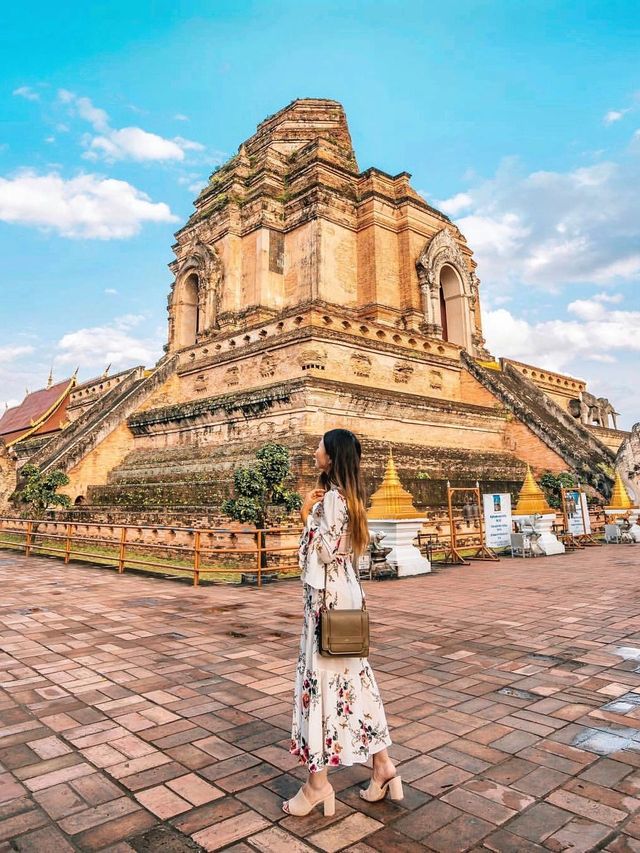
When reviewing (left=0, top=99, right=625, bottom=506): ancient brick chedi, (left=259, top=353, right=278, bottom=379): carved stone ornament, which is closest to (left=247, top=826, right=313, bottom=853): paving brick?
(left=0, top=99, right=625, bottom=506): ancient brick chedi

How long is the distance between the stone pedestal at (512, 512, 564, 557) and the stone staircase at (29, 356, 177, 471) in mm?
13038

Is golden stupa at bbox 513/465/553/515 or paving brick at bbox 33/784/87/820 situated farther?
golden stupa at bbox 513/465/553/515

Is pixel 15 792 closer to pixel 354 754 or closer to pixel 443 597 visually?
pixel 354 754

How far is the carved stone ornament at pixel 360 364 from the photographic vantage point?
1639cm

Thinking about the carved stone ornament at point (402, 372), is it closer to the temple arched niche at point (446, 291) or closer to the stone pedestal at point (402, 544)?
the temple arched niche at point (446, 291)

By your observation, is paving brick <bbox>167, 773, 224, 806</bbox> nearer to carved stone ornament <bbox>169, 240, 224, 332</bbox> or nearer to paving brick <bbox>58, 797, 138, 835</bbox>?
paving brick <bbox>58, 797, 138, 835</bbox>

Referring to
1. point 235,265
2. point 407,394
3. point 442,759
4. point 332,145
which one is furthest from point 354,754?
point 332,145

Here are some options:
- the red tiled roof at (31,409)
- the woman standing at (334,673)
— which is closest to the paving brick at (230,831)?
the woman standing at (334,673)

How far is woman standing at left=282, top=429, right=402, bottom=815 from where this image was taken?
266cm

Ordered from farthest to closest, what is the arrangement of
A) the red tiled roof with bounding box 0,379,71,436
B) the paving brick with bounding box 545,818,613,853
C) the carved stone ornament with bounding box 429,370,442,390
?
the red tiled roof with bounding box 0,379,71,436 < the carved stone ornament with bounding box 429,370,442,390 < the paving brick with bounding box 545,818,613,853

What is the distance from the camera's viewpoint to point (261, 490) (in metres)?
10.7

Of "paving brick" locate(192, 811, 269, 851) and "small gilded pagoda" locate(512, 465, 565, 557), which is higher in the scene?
"small gilded pagoda" locate(512, 465, 565, 557)

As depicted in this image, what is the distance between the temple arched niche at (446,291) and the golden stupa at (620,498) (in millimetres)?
9019

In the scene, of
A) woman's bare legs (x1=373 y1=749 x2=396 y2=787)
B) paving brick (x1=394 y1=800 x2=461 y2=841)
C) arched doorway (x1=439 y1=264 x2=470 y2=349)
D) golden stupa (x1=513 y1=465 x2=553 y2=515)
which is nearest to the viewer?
paving brick (x1=394 y1=800 x2=461 y2=841)
